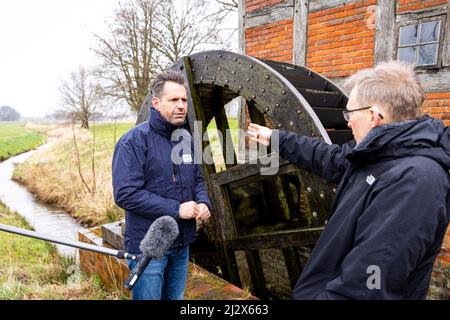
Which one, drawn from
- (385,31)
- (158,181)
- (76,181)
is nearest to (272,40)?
(385,31)

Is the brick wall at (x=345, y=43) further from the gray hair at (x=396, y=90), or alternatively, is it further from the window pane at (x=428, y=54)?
the gray hair at (x=396, y=90)

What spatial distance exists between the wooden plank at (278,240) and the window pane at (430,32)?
100 inches

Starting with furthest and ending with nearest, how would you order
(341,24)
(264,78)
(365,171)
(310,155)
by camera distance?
(341,24)
(264,78)
(310,155)
(365,171)

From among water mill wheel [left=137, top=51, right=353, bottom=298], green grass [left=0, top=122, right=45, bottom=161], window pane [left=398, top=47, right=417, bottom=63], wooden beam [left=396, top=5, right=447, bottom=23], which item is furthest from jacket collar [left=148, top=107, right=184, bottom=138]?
green grass [left=0, top=122, right=45, bottom=161]

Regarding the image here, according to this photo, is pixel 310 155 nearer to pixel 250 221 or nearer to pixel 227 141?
pixel 250 221

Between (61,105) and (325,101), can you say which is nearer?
(325,101)

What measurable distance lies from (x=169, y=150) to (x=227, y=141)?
2.09m

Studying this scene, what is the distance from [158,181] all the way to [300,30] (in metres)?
3.29

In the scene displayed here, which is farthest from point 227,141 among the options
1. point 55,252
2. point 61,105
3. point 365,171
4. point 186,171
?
point 61,105

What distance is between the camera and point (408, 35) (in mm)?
3414

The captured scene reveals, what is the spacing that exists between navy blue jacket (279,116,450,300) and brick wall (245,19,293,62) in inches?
140

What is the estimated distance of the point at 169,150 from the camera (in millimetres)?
1988

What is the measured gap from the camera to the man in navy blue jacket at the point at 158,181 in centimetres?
185

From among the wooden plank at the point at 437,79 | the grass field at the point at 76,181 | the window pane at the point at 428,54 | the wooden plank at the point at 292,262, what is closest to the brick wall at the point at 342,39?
the window pane at the point at 428,54
